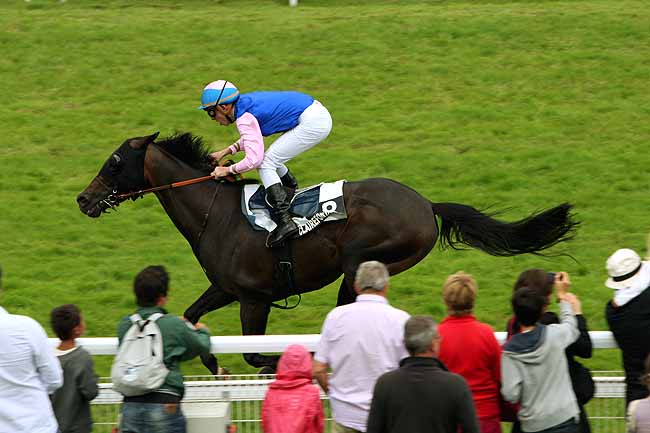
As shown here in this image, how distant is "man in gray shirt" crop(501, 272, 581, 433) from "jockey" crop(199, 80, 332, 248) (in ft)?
8.57

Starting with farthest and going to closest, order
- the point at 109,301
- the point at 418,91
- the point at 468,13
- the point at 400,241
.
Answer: the point at 468,13 → the point at 418,91 → the point at 109,301 → the point at 400,241

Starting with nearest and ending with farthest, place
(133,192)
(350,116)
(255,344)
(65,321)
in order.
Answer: (65,321)
(255,344)
(133,192)
(350,116)

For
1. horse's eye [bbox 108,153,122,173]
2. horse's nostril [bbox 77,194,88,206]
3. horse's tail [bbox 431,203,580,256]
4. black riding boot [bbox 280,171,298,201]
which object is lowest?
horse's tail [bbox 431,203,580,256]

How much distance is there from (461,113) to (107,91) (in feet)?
13.7

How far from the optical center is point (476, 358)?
4352 mm

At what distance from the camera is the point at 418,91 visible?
13.2 metres

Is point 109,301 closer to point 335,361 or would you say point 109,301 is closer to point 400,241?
point 400,241

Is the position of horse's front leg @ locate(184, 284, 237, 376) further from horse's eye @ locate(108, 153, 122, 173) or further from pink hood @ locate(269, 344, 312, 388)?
pink hood @ locate(269, 344, 312, 388)

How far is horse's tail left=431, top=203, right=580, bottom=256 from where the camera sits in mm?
6918

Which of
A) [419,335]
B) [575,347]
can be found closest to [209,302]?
[575,347]

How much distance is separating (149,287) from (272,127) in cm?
264

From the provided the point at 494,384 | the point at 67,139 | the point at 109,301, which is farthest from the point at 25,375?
the point at 67,139

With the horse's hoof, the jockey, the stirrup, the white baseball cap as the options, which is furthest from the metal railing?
the jockey

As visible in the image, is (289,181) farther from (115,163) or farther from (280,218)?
(115,163)
